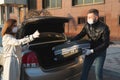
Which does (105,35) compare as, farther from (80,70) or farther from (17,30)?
(17,30)

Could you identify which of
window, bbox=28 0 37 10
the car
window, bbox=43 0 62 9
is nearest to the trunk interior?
the car

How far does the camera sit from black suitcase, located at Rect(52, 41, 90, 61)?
5.95 m

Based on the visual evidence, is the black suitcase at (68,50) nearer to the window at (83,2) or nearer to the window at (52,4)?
the window at (83,2)

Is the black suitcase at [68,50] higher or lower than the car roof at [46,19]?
lower

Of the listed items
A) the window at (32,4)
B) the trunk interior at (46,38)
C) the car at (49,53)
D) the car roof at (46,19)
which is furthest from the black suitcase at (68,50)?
the window at (32,4)

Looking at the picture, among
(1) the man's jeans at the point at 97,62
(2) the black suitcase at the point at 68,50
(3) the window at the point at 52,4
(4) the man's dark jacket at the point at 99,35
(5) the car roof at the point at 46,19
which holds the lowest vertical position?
(1) the man's jeans at the point at 97,62

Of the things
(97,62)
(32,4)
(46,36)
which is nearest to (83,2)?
(32,4)

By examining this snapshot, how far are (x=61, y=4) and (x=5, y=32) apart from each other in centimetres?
2153

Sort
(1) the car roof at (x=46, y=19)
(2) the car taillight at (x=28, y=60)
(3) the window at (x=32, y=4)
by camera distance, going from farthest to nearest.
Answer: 1. (3) the window at (x=32, y=4)
2. (1) the car roof at (x=46, y=19)
3. (2) the car taillight at (x=28, y=60)

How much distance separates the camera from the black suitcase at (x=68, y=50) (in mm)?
5949

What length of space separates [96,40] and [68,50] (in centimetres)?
56

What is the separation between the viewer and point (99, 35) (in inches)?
233

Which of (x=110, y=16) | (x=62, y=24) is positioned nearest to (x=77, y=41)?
(x=62, y=24)

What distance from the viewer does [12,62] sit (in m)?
5.48
